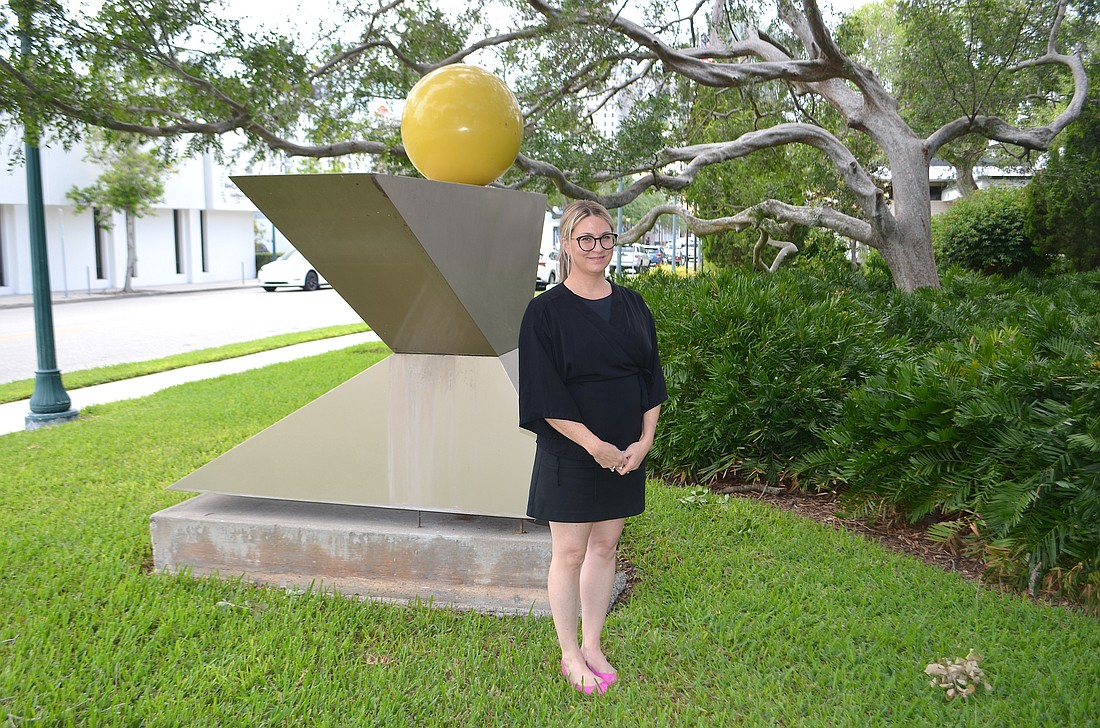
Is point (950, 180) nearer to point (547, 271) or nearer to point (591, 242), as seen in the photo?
point (547, 271)

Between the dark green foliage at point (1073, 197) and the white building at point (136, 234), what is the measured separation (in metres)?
20.4

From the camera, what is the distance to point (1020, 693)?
2.93 m

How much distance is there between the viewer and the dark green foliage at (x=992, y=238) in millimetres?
15047

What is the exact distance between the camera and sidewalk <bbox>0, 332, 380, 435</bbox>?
323 inches

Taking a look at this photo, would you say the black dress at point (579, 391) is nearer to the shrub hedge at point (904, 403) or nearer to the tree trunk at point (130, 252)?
the shrub hedge at point (904, 403)

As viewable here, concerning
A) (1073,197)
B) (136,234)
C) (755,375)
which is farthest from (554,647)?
(136,234)

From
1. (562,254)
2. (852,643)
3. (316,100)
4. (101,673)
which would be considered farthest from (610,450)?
(316,100)

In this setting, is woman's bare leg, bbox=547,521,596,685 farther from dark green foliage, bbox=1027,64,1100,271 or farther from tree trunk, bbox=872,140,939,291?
dark green foliage, bbox=1027,64,1100,271

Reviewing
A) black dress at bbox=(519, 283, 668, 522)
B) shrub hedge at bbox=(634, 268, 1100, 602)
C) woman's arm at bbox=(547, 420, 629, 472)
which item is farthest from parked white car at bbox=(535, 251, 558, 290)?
woman's arm at bbox=(547, 420, 629, 472)

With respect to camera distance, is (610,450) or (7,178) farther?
(7,178)

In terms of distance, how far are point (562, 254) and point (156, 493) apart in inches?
142

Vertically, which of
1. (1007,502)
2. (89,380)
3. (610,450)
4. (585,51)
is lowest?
(89,380)

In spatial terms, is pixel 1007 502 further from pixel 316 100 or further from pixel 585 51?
pixel 316 100

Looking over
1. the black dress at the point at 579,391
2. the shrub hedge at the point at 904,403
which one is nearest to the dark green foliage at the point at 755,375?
the shrub hedge at the point at 904,403
